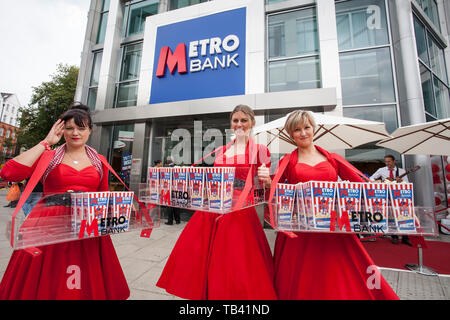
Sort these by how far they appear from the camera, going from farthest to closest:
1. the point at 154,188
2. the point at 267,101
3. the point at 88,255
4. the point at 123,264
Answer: the point at 267,101, the point at 123,264, the point at 154,188, the point at 88,255

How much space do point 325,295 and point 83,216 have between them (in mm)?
1721

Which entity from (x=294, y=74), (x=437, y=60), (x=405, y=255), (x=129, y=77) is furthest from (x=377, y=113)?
(x=129, y=77)

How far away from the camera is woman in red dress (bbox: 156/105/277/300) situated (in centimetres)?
168

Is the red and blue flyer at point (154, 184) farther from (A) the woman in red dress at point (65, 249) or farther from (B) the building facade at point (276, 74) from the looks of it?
(B) the building facade at point (276, 74)

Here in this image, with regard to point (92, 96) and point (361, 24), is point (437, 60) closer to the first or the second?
point (361, 24)

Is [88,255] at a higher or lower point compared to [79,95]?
lower

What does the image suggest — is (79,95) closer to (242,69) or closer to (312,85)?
(242,69)

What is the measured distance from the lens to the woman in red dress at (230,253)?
5.51 feet

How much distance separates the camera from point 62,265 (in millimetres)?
1374

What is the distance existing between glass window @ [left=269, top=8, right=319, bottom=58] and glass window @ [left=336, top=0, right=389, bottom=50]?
0.95 m

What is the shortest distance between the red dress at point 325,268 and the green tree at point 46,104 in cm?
2114

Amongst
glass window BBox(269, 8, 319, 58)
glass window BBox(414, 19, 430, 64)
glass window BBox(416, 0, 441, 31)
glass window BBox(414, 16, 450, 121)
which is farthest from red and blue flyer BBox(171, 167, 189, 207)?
glass window BBox(416, 0, 441, 31)

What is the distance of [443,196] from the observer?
272 inches

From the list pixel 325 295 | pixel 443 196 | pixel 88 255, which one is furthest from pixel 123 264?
pixel 443 196
